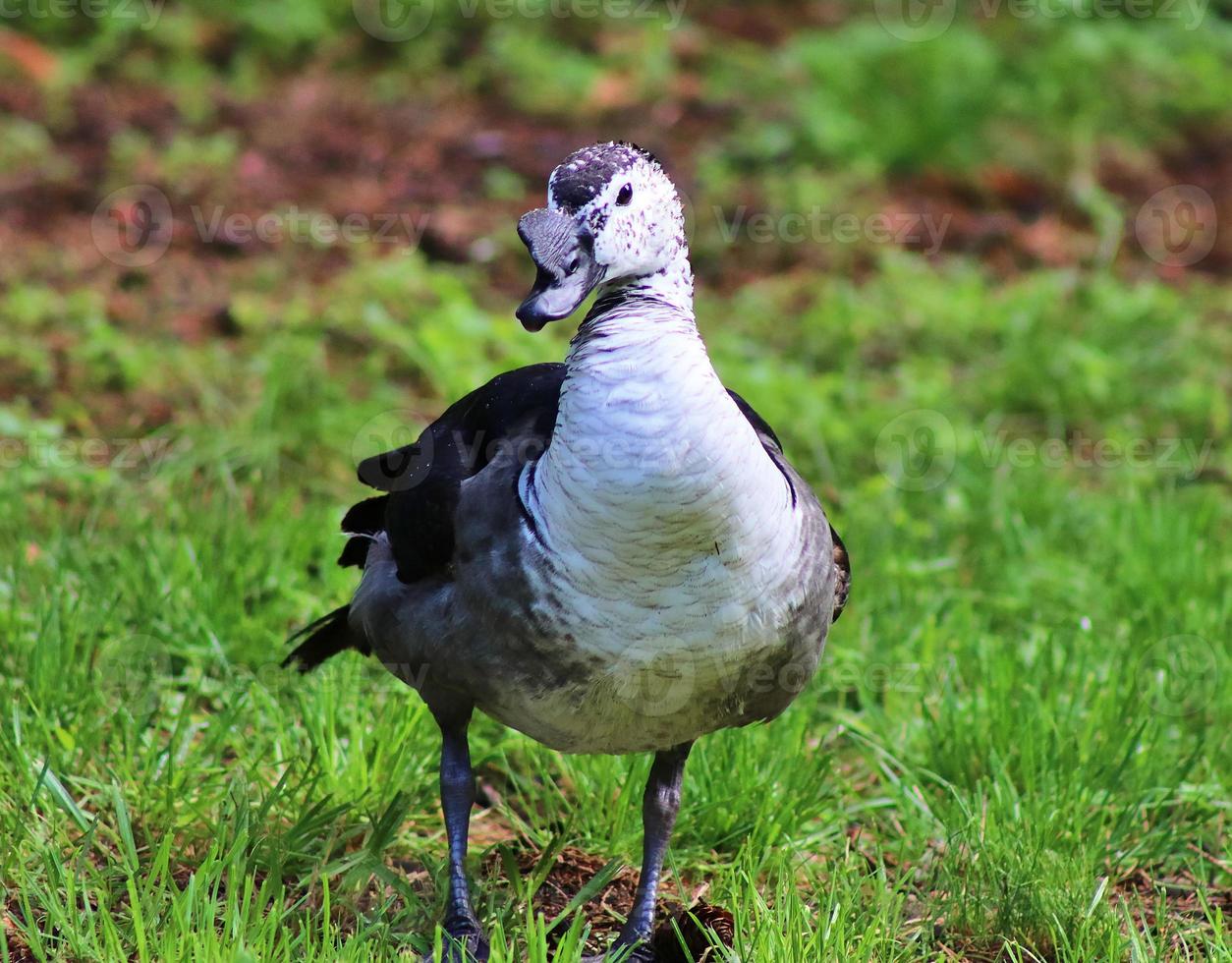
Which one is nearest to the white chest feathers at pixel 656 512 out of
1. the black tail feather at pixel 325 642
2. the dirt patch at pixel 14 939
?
the black tail feather at pixel 325 642

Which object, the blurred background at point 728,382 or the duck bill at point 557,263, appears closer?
the duck bill at point 557,263

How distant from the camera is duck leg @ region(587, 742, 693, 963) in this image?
333cm

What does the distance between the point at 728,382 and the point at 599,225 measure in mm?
3044

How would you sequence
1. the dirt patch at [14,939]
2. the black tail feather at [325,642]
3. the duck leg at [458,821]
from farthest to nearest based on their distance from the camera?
the black tail feather at [325,642] < the duck leg at [458,821] < the dirt patch at [14,939]

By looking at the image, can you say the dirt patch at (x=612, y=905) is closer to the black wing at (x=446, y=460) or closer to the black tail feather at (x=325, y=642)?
the black tail feather at (x=325, y=642)

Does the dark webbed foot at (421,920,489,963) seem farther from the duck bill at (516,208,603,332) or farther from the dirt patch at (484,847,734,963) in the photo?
the duck bill at (516,208,603,332)

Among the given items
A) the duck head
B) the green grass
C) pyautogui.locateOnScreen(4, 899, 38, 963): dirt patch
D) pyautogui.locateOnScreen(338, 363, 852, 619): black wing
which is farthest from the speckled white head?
pyautogui.locateOnScreen(4, 899, 38, 963): dirt patch

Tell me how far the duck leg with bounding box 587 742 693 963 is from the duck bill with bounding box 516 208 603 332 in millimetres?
1122

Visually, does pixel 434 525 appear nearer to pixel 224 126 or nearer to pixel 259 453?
pixel 259 453

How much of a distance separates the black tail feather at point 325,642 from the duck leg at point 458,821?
454 mm

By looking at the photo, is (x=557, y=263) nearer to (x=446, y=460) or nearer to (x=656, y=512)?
(x=656, y=512)

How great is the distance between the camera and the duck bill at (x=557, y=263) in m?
2.64

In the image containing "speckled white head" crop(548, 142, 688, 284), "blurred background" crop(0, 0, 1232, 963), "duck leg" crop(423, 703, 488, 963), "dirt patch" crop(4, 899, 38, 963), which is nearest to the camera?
"speckled white head" crop(548, 142, 688, 284)

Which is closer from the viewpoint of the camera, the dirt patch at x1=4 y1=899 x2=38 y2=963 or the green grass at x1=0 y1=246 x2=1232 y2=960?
the dirt patch at x1=4 y1=899 x2=38 y2=963
